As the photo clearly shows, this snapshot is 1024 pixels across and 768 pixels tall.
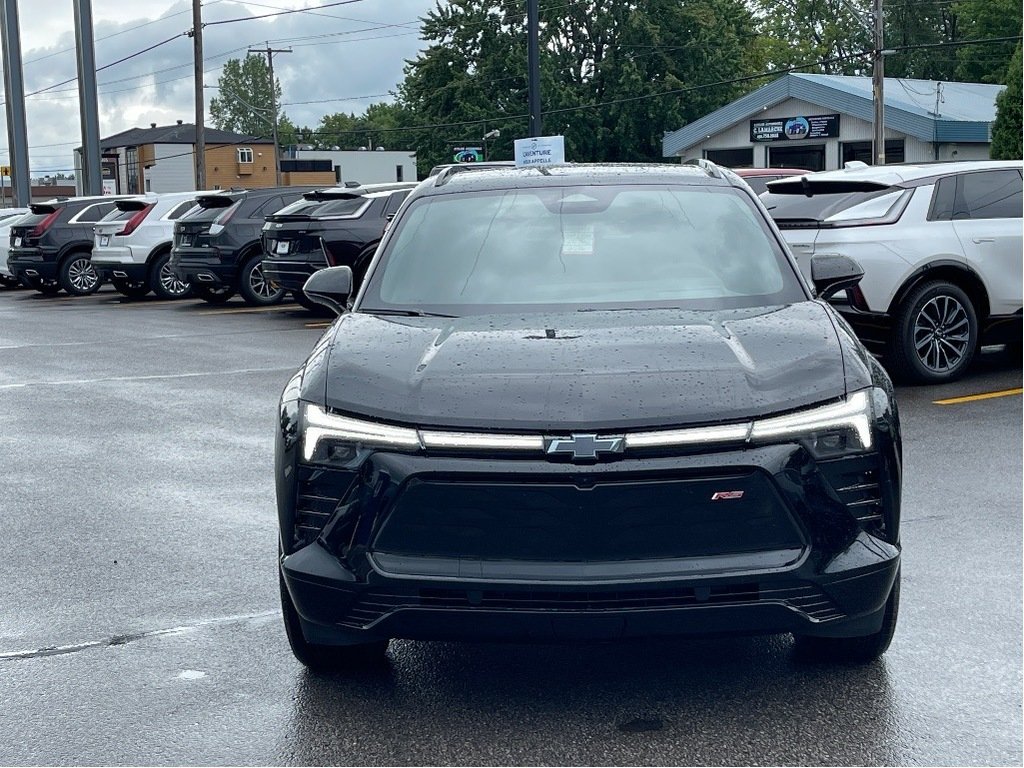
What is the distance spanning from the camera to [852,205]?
10266 millimetres

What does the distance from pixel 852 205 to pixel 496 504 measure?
7.35 meters

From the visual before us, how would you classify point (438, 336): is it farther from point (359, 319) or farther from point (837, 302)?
point (837, 302)

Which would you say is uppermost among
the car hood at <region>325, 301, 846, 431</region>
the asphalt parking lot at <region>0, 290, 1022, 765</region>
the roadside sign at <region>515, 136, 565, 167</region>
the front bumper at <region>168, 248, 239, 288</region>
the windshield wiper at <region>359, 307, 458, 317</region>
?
the roadside sign at <region>515, 136, 565, 167</region>

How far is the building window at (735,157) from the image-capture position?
171 ft

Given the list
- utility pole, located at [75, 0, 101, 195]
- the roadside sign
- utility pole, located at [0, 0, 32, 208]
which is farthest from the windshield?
utility pole, located at [0, 0, 32, 208]

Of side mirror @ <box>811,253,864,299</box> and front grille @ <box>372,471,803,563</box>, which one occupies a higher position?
side mirror @ <box>811,253,864,299</box>

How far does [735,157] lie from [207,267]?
1418 inches

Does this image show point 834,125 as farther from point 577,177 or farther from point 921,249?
point 577,177

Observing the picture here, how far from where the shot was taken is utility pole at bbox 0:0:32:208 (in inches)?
1547

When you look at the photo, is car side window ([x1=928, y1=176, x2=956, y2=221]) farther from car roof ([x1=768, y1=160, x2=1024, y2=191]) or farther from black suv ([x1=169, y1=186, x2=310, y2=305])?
black suv ([x1=169, y1=186, x2=310, y2=305])

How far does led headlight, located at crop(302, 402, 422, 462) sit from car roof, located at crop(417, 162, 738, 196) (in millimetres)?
1920

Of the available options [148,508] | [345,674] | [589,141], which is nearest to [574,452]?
[345,674]

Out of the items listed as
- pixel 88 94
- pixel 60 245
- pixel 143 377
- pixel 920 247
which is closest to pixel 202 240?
pixel 60 245

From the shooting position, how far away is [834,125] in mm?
48438
